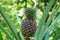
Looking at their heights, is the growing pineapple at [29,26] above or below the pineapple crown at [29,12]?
below

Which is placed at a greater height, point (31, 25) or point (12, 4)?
point (31, 25)

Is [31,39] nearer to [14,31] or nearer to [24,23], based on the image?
[24,23]

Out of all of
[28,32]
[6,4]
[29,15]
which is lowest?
[6,4]

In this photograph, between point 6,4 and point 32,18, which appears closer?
point 32,18

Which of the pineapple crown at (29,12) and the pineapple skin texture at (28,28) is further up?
the pineapple crown at (29,12)

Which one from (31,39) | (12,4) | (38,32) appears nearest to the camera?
(38,32)

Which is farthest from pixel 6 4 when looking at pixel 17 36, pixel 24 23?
pixel 17 36

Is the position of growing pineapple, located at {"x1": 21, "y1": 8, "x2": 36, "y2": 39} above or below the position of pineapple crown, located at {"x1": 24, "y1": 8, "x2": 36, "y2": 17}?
below

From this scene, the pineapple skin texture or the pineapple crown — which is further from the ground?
the pineapple crown
